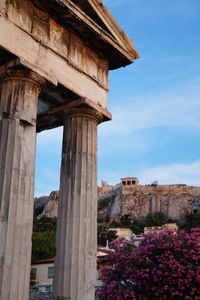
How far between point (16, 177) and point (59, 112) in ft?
10.4

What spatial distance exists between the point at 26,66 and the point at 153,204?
106 metres

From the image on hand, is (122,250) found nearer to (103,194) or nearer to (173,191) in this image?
(173,191)

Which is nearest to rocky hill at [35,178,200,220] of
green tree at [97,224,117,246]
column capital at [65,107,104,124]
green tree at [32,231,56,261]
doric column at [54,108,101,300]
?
green tree at [97,224,117,246]

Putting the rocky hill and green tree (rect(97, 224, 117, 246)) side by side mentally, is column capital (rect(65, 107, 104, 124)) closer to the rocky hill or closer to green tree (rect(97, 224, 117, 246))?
green tree (rect(97, 224, 117, 246))

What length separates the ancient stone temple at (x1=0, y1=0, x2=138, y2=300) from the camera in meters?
7.43

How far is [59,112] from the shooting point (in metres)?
10.3

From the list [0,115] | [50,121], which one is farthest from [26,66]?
[50,121]

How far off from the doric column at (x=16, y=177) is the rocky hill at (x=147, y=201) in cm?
10089

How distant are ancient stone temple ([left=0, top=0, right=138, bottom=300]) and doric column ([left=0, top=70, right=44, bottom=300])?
0.02 metres

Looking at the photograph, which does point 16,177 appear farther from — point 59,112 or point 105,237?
point 105,237

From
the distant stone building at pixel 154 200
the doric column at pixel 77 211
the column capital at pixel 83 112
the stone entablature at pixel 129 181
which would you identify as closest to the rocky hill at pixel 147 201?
the distant stone building at pixel 154 200

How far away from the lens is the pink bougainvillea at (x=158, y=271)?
1658 cm

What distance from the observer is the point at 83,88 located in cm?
991

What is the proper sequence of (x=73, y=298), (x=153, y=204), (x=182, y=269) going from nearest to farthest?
(x=73, y=298), (x=182, y=269), (x=153, y=204)
